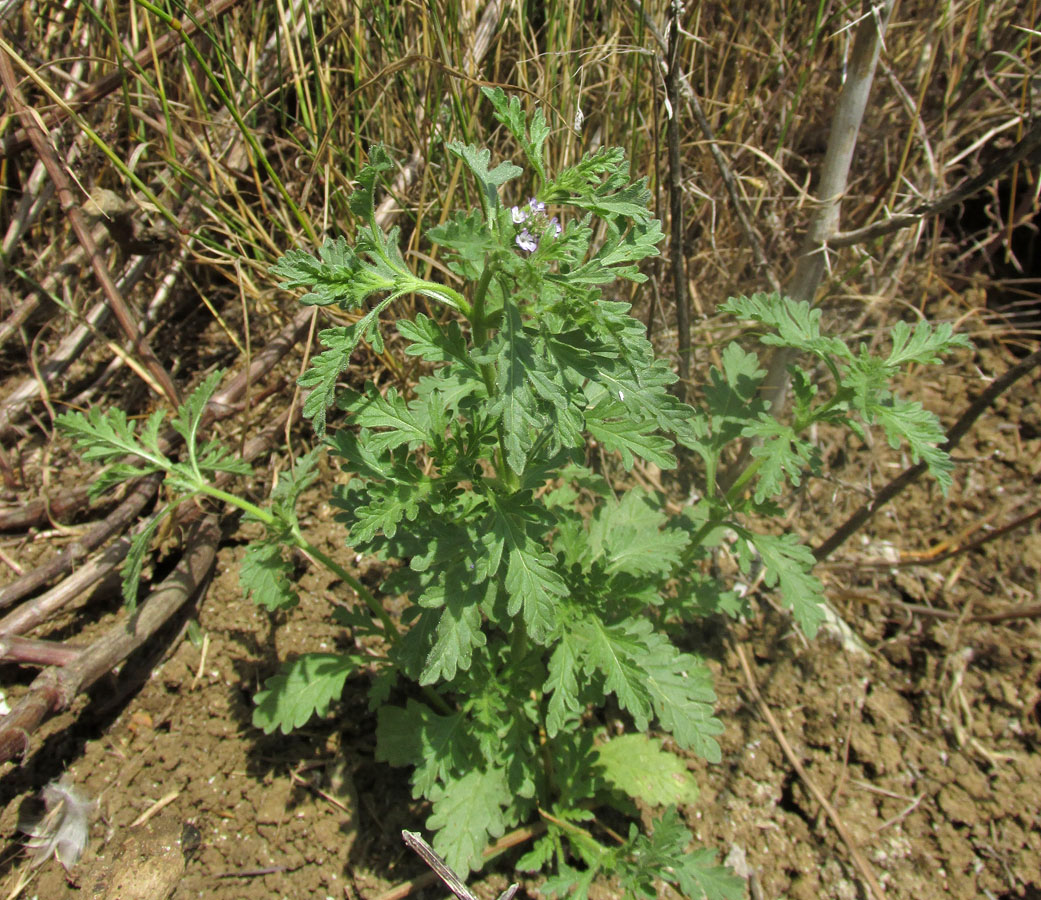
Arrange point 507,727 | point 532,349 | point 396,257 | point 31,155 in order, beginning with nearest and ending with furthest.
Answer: point 532,349 < point 396,257 < point 507,727 < point 31,155

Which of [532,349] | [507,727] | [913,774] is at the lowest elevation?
[913,774]

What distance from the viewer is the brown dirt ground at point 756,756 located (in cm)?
264

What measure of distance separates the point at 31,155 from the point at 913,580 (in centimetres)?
446

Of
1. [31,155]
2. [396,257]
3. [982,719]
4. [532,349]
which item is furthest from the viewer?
[31,155]

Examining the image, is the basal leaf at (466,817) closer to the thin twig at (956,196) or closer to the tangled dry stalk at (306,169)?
the tangled dry stalk at (306,169)

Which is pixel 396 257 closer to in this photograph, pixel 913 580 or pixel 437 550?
pixel 437 550

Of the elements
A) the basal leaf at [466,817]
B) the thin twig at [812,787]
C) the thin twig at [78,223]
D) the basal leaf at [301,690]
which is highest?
the thin twig at [78,223]

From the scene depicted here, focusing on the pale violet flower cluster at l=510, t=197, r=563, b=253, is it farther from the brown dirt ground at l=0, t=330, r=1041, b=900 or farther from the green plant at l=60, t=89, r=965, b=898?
the brown dirt ground at l=0, t=330, r=1041, b=900

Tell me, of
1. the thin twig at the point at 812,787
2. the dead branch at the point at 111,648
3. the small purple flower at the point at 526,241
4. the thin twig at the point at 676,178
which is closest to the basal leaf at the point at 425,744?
the dead branch at the point at 111,648

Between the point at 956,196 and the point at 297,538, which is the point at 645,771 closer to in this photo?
the point at 297,538

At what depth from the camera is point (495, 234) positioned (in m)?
1.71

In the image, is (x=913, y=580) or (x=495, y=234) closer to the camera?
(x=495, y=234)

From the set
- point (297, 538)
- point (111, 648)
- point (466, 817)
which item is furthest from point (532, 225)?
point (111, 648)

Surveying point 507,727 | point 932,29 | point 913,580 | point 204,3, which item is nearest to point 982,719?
point 913,580
